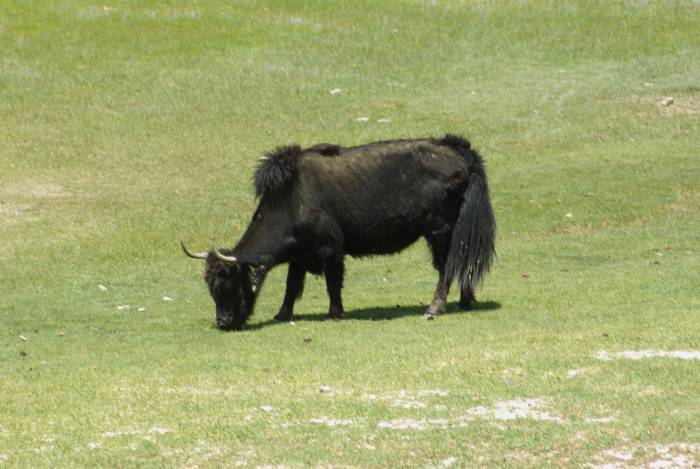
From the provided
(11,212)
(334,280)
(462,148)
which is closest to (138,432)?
(334,280)

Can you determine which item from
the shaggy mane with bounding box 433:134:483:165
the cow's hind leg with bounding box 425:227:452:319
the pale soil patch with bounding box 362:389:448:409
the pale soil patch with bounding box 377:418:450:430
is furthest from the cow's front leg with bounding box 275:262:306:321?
the pale soil patch with bounding box 377:418:450:430

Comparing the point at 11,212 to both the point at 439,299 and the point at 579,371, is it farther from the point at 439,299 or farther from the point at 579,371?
the point at 579,371

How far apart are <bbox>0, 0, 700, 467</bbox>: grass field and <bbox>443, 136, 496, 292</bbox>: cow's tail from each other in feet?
1.97

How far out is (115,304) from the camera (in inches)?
786

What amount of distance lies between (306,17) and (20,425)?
30.9m

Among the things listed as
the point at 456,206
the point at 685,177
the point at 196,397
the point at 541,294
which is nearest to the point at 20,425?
the point at 196,397

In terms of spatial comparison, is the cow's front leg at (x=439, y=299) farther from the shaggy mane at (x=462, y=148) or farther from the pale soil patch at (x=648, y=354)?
the pale soil patch at (x=648, y=354)

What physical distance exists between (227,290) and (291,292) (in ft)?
3.71

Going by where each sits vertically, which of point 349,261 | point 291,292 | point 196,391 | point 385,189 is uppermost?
point 385,189

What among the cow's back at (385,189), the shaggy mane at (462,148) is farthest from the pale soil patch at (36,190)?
the shaggy mane at (462,148)

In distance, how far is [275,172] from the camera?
57.1ft

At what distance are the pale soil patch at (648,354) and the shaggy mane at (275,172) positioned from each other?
580cm

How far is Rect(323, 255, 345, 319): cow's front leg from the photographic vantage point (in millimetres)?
17531

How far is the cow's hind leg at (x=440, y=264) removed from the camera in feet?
57.0
